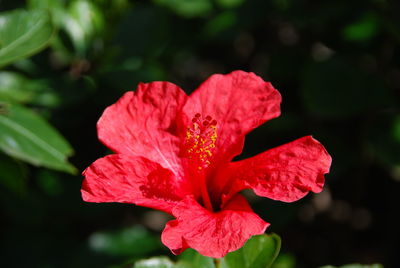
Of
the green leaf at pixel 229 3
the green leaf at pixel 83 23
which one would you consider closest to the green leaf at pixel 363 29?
the green leaf at pixel 229 3

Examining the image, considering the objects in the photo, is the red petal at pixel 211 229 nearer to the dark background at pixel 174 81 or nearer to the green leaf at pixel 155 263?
the green leaf at pixel 155 263

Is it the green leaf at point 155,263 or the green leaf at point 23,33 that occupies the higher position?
the green leaf at point 23,33

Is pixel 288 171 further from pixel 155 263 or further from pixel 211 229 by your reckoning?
pixel 155 263

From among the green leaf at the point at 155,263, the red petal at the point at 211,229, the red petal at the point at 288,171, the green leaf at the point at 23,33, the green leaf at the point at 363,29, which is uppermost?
the green leaf at the point at 23,33

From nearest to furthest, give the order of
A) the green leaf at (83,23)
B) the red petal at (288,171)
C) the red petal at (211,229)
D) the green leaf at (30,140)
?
the red petal at (211,229), the red petal at (288,171), the green leaf at (30,140), the green leaf at (83,23)

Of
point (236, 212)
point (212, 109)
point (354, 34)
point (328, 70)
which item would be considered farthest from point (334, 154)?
point (236, 212)

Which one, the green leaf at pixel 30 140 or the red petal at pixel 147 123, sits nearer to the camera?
the red petal at pixel 147 123

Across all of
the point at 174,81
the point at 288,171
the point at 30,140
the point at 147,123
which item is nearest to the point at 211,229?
the point at 288,171
